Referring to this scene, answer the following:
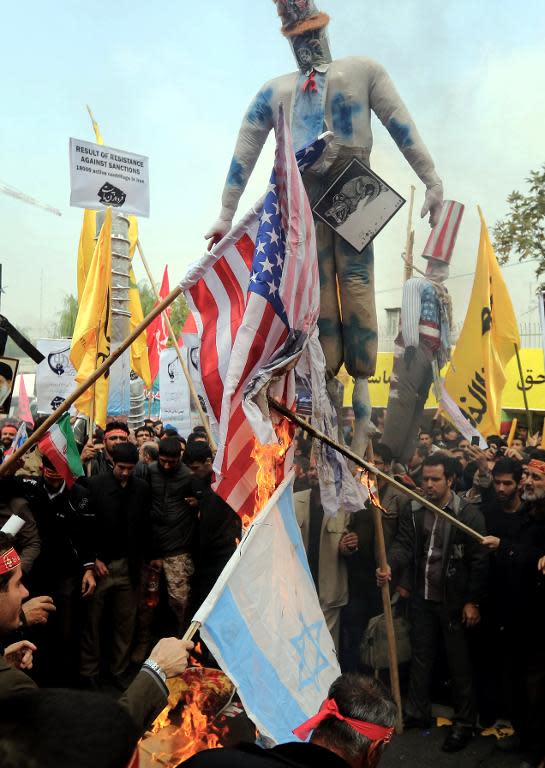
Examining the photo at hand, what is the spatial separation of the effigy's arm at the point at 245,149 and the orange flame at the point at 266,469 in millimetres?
1959

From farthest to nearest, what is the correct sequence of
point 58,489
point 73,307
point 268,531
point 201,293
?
point 73,307
point 58,489
point 201,293
point 268,531

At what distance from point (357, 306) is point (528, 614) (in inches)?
91.3

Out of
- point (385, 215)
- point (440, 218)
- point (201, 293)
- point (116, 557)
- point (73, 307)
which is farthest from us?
point (73, 307)

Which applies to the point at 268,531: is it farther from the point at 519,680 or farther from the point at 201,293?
the point at 519,680

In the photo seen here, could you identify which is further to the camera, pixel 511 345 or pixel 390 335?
pixel 390 335

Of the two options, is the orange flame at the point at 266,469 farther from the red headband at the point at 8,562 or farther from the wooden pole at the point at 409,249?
the wooden pole at the point at 409,249

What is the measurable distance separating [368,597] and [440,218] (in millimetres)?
2913

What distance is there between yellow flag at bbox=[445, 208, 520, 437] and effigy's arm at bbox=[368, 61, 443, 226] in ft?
6.53

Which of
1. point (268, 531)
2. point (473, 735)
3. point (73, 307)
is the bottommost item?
point (473, 735)

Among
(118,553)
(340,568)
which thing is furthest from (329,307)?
(118,553)

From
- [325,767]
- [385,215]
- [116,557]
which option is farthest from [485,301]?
[325,767]

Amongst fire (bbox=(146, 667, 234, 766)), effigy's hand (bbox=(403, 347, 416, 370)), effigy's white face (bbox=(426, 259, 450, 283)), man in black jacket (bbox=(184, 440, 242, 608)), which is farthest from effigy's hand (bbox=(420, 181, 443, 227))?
fire (bbox=(146, 667, 234, 766))

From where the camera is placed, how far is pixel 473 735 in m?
5.29

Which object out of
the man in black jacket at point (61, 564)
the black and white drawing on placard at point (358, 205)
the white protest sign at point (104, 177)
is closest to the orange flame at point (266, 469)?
the black and white drawing on placard at point (358, 205)
